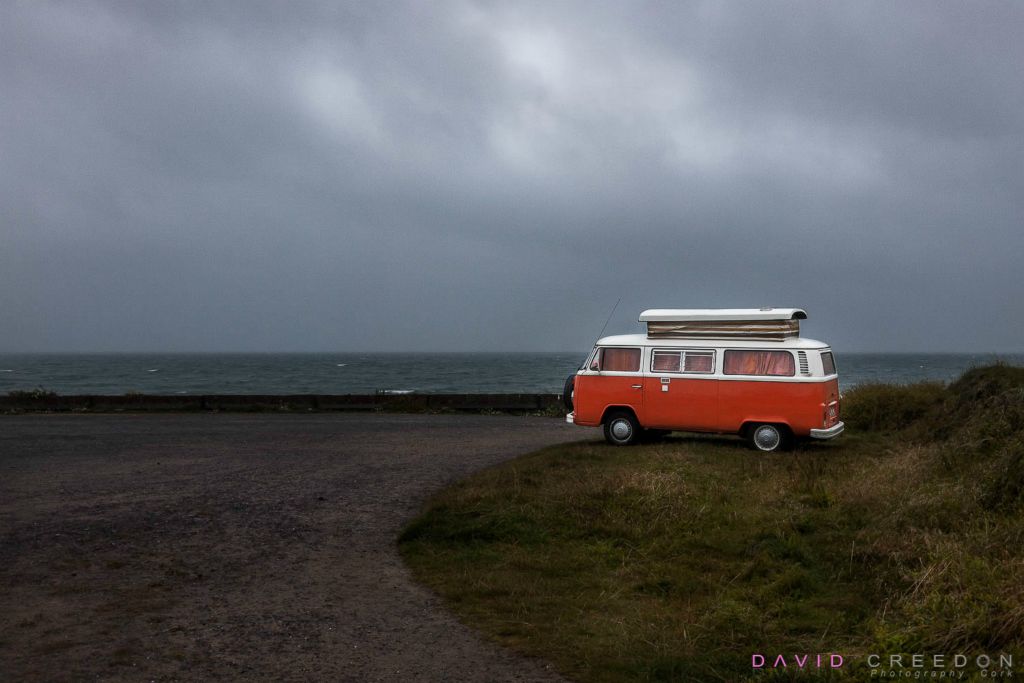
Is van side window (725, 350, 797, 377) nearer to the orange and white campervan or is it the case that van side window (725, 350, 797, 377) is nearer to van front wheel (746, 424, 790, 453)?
the orange and white campervan

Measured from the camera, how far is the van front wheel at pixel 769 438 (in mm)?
15531

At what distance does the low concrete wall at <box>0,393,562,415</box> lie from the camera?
94.9 ft

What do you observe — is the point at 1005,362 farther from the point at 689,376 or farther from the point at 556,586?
the point at 556,586

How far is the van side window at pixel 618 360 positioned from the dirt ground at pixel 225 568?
8.61ft

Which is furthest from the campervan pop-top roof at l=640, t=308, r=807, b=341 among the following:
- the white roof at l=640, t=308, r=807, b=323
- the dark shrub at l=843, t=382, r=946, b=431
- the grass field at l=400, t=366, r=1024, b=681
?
the dark shrub at l=843, t=382, r=946, b=431

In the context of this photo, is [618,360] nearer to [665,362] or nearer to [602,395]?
[602,395]

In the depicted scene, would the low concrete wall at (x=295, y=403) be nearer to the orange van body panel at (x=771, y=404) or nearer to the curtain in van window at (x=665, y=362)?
the curtain in van window at (x=665, y=362)

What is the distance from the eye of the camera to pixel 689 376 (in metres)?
16.0

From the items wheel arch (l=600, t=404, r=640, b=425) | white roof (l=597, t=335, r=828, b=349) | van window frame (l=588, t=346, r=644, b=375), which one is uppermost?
white roof (l=597, t=335, r=828, b=349)

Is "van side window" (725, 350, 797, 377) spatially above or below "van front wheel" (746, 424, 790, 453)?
above

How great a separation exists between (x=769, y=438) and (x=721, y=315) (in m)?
2.54

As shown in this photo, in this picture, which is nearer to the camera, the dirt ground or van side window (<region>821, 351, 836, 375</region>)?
the dirt ground

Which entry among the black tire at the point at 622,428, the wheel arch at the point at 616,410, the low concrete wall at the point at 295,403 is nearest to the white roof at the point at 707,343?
the wheel arch at the point at 616,410

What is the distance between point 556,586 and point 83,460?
11.8m
